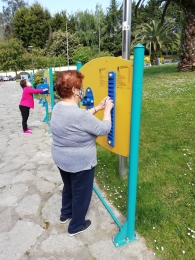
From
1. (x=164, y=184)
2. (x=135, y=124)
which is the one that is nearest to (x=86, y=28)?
(x=164, y=184)

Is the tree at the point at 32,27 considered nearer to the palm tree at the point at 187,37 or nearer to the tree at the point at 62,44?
the tree at the point at 62,44

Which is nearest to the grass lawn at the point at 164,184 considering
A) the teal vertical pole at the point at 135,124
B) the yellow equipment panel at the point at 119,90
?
the teal vertical pole at the point at 135,124

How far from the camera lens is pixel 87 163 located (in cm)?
182

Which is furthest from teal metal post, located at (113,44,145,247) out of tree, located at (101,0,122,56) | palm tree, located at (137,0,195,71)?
tree, located at (101,0,122,56)

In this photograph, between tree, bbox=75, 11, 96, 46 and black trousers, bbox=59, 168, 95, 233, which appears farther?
tree, bbox=75, 11, 96, 46

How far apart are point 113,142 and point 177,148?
195 cm

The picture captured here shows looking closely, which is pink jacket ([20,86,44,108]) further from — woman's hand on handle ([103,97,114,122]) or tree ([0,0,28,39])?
tree ([0,0,28,39])

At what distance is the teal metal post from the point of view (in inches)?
60.6

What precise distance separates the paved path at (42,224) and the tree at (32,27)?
47034 mm

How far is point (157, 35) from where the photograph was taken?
103 ft

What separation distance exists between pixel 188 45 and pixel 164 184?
9927mm

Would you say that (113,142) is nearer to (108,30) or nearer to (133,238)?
(133,238)

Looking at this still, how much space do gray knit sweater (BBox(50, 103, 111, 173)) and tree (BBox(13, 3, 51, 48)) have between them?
1903 inches

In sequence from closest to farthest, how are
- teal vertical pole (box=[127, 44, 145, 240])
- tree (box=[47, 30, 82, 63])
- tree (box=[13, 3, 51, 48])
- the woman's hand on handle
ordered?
teal vertical pole (box=[127, 44, 145, 240])
the woman's hand on handle
tree (box=[47, 30, 82, 63])
tree (box=[13, 3, 51, 48])
